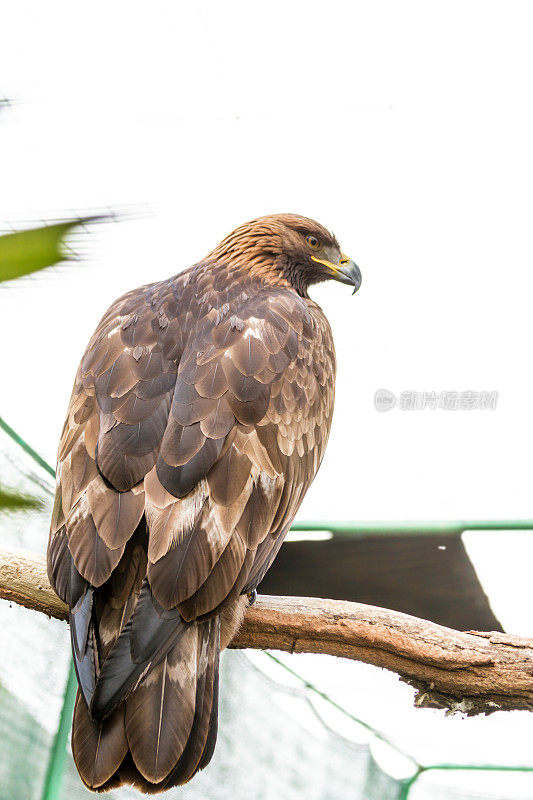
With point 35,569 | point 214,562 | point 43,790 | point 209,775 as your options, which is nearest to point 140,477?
point 214,562

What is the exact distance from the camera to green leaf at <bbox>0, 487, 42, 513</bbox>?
35.9 inches

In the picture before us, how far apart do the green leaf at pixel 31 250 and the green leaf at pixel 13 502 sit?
0.29 meters

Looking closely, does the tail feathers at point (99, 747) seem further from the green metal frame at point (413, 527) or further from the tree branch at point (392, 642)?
the green metal frame at point (413, 527)

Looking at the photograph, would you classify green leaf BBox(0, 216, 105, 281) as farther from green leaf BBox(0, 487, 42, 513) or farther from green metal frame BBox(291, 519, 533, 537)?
green metal frame BBox(291, 519, 533, 537)

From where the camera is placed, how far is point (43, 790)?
357 centimetres

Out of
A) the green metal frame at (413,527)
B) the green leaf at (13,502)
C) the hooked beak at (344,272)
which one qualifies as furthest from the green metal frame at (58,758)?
the green leaf at (13,502)

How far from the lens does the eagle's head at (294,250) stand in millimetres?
3327

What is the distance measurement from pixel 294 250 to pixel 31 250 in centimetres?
233

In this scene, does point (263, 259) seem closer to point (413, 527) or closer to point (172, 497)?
point (172, 497)

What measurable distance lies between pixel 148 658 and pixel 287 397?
90 centimetres

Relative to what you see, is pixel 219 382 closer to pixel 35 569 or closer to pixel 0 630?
pixel 35 569

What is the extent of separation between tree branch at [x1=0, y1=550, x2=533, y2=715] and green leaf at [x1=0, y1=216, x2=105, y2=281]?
4.89 ft

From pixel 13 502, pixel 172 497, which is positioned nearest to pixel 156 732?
pixel 172 497

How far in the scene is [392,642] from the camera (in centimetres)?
230
